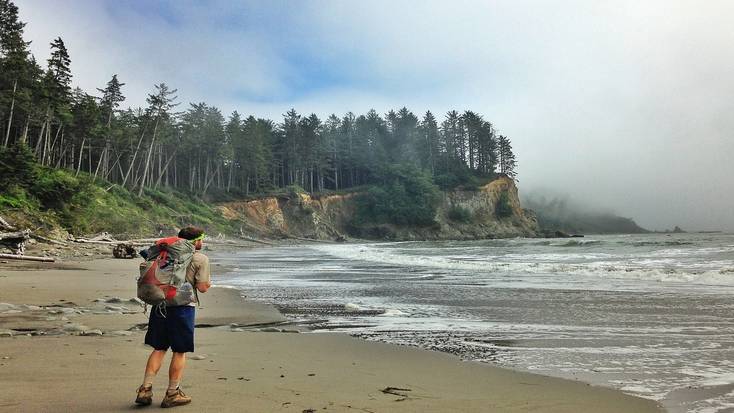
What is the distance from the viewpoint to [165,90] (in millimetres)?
55562

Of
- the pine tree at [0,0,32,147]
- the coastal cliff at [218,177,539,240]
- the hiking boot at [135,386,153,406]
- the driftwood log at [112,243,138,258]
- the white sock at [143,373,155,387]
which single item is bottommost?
the hiking boot at [135,386,153,406]

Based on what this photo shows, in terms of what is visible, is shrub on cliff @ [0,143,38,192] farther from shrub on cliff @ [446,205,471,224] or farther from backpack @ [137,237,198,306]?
shrub on cliff @ [446,205,471,224]

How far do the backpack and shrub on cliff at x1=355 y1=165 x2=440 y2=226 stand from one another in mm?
84276


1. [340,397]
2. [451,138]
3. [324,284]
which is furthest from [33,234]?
[451,138]

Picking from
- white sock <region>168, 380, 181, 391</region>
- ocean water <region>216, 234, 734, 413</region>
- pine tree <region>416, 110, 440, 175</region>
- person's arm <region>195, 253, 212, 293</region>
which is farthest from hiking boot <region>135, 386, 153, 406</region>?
pine tree <region>416, 110, 440, 175</region>

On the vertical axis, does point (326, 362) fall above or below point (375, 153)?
below

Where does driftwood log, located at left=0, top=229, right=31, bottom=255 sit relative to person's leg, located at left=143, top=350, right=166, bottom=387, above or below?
above

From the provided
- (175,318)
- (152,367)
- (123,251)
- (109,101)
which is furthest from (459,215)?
(152,367)

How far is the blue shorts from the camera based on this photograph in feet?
12.0

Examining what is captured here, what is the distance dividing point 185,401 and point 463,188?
3721 inches

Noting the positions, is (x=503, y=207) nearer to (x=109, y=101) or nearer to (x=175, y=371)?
(x=109, y=101)

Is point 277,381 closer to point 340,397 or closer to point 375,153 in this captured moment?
point 340,397

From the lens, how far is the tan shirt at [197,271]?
3.78 meters

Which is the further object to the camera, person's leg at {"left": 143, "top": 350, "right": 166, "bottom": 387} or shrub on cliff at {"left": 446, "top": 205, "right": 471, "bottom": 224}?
shrub on cliff at {"left": 446, "top": 205, "right": 471, "bottom": 224}
